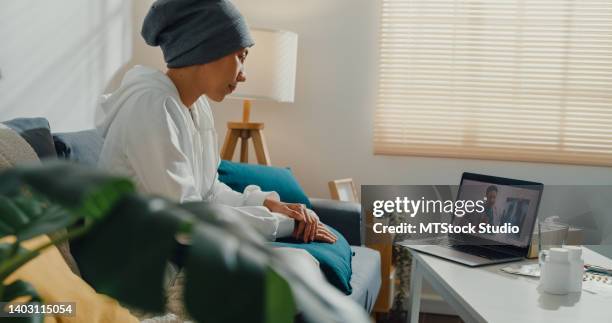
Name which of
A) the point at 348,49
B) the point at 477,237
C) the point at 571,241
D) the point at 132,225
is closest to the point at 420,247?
the point at 477,237

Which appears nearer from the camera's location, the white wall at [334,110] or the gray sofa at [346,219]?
the gray sofa at [346,219]

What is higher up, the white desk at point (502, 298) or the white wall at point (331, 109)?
the white wall at point (331, 109)

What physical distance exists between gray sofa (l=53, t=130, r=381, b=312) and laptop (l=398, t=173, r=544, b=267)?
0.22m

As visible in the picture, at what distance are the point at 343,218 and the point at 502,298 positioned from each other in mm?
1254

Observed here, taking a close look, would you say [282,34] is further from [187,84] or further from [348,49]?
[187,84]

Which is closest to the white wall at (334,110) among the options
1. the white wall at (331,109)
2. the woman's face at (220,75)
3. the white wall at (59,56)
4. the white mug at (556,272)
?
the white wall at (331,109)

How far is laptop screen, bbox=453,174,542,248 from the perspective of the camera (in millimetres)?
2377

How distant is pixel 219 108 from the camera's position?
4.09 metres

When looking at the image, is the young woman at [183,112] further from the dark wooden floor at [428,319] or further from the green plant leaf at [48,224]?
the green plant leaf at [48,224]

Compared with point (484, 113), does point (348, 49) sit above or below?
above

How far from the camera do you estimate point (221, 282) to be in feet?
0.74

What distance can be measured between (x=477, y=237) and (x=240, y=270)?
239 cm

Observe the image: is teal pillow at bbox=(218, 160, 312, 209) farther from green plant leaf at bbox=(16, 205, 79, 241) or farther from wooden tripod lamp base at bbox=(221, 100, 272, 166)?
green plant leaf at bbox=(16, 205, 79, 241)

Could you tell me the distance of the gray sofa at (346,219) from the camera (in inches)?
74.9
